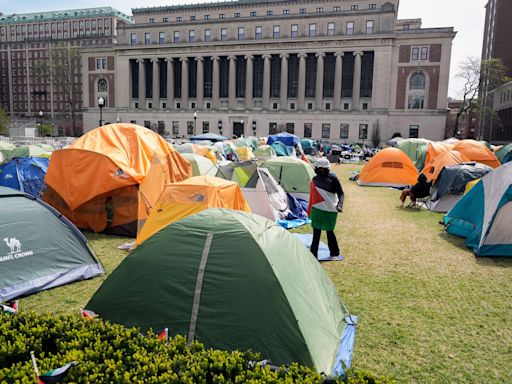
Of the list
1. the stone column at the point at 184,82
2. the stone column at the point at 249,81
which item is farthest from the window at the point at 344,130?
the stone column at the point at 184,82

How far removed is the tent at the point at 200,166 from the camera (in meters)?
13.0

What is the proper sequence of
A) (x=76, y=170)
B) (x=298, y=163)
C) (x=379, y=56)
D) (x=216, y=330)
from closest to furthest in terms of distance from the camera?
(x=216, y=330), (x=76, y=170), (x=298, y=163), (x=379, y=56)

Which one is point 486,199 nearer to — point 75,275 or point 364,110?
point 75,275

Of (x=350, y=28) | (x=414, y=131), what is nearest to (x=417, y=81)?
(x=414, y=131)

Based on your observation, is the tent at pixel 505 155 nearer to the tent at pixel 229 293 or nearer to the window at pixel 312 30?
the tent at pixel 229 293

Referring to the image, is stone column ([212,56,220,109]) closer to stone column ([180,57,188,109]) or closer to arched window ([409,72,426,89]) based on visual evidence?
stone column ([180,57,188,109])

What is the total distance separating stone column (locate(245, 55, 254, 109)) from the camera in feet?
211

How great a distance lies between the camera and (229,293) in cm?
420

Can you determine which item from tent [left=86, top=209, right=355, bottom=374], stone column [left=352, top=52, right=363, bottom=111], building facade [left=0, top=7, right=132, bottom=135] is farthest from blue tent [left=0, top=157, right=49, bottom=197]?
building facade [left=0, top=7, right=132, bottom=135]

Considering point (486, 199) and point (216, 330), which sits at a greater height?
point (486, 199)

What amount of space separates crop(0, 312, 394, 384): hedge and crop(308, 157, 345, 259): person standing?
4.76m

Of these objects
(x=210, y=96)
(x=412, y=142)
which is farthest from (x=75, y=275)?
(x=210, y=96)

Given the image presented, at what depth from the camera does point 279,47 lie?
62875 mm

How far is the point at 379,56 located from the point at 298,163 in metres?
50.7
